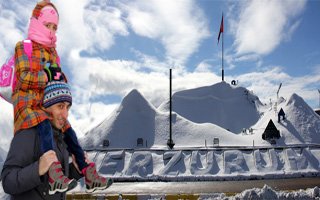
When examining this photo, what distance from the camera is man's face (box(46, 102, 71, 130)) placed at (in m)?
2.30

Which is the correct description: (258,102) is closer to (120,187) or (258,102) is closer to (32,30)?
(120,187)

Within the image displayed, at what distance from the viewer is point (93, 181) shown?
238 cm

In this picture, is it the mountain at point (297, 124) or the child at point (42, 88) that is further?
the mountain at point (297, 124)

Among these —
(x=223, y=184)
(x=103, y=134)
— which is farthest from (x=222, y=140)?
(x=223, y=184)

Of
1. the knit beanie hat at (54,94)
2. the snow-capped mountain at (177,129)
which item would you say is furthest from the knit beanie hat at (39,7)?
the snow-capped mountain at (177,129)

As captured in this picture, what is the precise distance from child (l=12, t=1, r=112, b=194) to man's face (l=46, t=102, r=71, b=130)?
0.18ft

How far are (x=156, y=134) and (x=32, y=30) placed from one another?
125 ft

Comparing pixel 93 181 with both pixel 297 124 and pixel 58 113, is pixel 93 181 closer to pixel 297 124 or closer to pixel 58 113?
pixel 58 113

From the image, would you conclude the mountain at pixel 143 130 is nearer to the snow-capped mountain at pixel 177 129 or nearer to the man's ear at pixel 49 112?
the snow-capped mountain at pixel 177 129

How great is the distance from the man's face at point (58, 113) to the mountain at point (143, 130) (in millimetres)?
34650

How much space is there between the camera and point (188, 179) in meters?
16.4

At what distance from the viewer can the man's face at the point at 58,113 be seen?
2.30 m

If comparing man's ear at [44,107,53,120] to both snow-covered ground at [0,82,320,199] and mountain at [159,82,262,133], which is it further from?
mountain at [159,82,262,133]

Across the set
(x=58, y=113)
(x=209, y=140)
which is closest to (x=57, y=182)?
(x=58, y=113)
